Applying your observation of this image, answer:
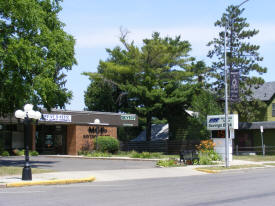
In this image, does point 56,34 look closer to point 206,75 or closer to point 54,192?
point 54,192

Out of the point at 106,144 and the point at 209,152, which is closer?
the point at 209,152

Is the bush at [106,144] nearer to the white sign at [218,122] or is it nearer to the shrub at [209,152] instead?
the shrub at [209,152]

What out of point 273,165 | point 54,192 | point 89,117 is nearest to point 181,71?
point 89,117

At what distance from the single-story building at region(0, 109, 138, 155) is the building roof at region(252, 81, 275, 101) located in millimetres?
15085

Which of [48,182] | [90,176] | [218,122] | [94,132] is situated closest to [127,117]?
[94,132]

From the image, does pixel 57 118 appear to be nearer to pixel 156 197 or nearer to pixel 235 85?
pixel 235 85

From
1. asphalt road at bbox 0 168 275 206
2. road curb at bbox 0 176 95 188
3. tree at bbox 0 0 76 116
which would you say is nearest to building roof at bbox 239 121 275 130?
tree at bbox 0 0 76 116

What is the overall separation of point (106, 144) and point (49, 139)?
7.09 metres

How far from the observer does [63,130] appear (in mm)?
41375

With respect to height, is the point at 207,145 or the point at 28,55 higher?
the point at 28,55

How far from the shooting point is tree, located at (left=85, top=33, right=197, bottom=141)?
146 ft

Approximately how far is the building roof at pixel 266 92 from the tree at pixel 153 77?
7442 millimetres

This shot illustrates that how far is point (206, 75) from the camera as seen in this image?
45.1 m

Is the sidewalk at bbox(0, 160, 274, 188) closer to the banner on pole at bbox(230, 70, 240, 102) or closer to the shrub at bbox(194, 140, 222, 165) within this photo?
the shrub at bbox(194, 140, 222, 165)
